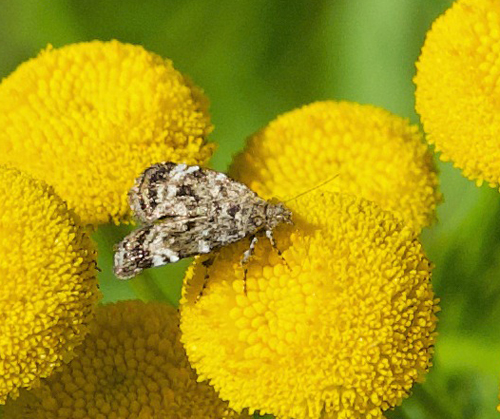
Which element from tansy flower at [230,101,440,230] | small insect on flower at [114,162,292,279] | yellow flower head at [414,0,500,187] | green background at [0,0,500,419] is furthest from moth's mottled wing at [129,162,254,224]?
green background at [0,0,500,419]

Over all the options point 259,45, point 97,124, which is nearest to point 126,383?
point 97,124

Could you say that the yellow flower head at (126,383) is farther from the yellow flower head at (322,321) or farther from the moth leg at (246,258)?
the moth leg at (246,258)

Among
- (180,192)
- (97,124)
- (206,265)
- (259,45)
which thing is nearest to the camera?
(206,265)

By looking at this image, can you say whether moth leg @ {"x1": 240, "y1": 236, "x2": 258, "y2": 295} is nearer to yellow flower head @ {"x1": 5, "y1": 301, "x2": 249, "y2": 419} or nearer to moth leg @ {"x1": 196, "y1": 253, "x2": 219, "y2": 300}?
moth leg @ {"x1": 196, "y1": 253, "x2": 219, "y2": 300}

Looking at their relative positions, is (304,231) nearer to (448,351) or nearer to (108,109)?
(108,109)

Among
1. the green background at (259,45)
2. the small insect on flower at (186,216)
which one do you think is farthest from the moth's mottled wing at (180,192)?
the green background at (259,45)

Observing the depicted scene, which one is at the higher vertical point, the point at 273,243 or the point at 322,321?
the point at 273,243

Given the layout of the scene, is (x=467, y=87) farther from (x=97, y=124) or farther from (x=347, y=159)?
(x=97, y=124)
